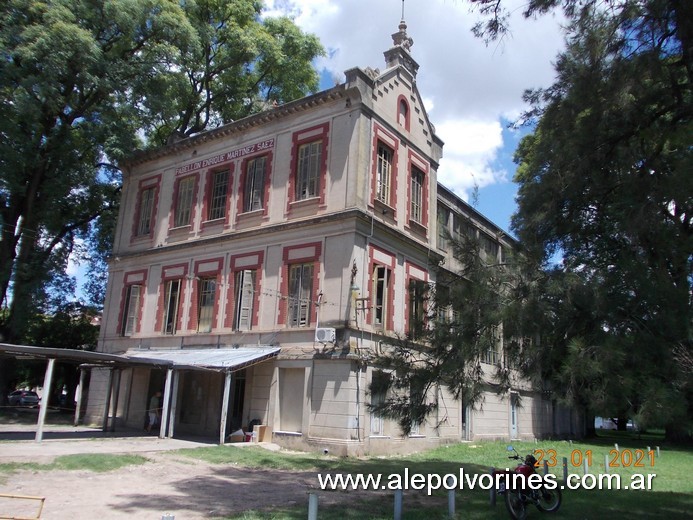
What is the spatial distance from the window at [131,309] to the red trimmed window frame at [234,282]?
232 inches

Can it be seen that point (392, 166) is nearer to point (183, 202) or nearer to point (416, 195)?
point (416, 195)

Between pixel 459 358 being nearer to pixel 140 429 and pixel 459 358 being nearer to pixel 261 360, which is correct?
pixel 261 360

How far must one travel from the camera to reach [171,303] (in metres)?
23.4

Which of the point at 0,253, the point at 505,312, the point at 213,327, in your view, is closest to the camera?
the point at 505,312

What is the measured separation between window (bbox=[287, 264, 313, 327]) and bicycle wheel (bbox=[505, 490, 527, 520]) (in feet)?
35.2

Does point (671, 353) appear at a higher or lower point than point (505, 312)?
lower

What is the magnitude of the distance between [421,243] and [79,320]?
22.4m

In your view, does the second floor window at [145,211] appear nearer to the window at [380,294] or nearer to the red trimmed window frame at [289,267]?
the red trimmed window frame at [289,267]

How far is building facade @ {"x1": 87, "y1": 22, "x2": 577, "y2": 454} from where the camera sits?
17.9 metres

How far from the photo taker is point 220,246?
861 inches

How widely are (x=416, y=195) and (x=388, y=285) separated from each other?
14.8 feet

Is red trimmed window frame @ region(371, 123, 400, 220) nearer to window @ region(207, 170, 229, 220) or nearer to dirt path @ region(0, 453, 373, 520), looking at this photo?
window @ region(207, 170, 229, 220)

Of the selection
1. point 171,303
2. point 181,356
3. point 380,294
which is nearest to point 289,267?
point 380,294

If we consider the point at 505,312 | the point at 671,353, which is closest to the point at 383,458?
the point at 505,312
